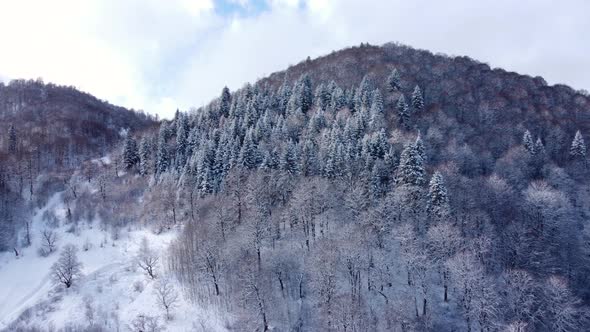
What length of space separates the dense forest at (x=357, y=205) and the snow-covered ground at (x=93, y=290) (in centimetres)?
258

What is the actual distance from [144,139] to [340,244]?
7053cm

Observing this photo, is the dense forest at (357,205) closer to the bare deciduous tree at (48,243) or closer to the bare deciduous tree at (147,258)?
the bare deciduous tree at (147,258)

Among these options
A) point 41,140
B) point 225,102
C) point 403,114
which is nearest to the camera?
point 403,114

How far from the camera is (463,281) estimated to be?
48.5 metres

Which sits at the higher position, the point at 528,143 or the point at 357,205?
the point at 528,143

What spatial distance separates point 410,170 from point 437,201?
24.1 ft

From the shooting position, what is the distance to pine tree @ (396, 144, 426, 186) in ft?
215

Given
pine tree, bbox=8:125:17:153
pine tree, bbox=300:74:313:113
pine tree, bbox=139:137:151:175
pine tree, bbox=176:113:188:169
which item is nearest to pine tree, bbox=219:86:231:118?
pine tree, bbox=176:113:188:169

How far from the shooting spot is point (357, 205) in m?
61.3

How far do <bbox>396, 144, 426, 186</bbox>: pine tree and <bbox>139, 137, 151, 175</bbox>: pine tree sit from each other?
64014 millimetres

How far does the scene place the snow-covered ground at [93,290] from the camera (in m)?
53.5

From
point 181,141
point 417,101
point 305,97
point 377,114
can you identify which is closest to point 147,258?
point 181,141

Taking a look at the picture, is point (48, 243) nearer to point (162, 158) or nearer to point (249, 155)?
point (162, 158)

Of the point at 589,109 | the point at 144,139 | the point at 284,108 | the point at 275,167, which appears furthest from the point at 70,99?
the point at 589,109
